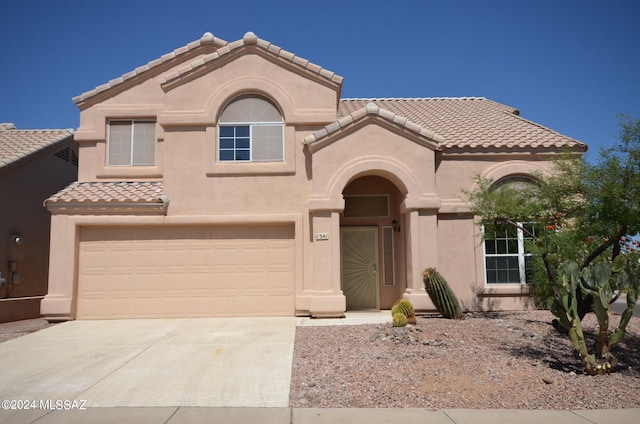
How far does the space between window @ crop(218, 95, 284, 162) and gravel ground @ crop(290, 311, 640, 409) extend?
17.3 feet

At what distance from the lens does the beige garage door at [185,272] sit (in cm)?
1364

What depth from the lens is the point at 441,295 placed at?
12.2m

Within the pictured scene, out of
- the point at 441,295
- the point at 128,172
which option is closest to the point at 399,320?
the point at 441,295

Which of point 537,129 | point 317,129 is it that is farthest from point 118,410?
point 537,129

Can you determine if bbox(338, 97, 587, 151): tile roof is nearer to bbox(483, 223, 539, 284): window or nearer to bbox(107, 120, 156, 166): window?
bbox(483, 223, 539, 284): window

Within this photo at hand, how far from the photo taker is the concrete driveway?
23.9 ft

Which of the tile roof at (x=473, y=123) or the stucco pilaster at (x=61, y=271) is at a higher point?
the tile roof at (x=473, y=123)

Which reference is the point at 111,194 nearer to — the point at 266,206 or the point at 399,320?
the point at 266,206

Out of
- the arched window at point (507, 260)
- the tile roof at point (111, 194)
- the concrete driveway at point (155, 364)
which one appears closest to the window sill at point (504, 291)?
the arched window at point (507, 260)

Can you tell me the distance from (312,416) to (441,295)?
6523mm

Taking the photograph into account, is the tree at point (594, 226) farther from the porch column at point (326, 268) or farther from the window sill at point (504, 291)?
the porch column at point (326, 268)

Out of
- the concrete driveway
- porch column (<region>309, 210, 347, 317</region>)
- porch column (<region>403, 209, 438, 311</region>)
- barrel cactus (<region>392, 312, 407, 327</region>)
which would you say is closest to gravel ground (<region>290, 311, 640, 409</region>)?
barrel cactus (<region>392, 312, 407, 327</region>)

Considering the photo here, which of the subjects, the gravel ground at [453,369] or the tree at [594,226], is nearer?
the gravel ground at [453,369]

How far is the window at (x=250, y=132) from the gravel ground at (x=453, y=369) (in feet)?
17.3
